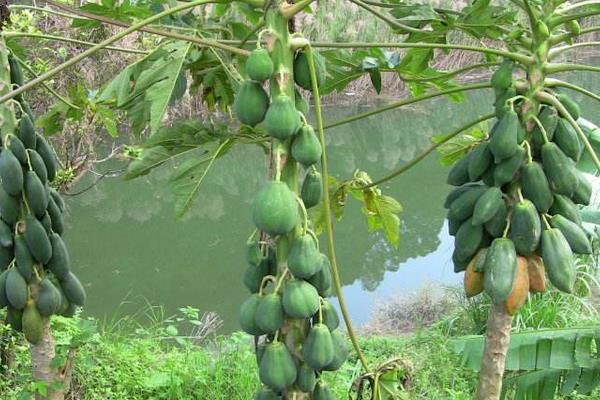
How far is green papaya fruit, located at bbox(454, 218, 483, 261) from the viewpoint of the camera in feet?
5.20

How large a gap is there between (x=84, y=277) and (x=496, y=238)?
587 centimetres

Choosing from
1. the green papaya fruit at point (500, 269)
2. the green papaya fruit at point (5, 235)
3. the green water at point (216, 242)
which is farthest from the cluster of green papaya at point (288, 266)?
the green water at point (216, 242)

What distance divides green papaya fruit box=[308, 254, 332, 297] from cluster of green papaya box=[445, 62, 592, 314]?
36 centimetres

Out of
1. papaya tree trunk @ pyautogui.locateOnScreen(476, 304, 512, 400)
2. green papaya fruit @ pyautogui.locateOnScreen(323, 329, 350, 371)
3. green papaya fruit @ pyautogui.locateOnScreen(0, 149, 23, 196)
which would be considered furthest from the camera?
green papaya fruit @ pyautogui.locateOnScreen(0, 149, 23, 196)

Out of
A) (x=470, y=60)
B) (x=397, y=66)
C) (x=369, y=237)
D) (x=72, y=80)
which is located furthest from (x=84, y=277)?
(x=470, y=60)

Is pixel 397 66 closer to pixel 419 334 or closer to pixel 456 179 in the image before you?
pixel 456 179

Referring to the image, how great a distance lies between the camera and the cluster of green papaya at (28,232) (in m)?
1.92

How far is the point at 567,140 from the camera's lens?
153cm

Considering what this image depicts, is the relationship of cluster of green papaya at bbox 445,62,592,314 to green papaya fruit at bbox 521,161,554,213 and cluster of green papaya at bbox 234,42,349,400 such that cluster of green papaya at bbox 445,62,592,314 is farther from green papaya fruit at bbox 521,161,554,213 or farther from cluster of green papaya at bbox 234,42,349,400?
cluster of green papaya at bbox 234,42,349,400

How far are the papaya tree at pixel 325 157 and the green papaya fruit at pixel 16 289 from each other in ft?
1.90

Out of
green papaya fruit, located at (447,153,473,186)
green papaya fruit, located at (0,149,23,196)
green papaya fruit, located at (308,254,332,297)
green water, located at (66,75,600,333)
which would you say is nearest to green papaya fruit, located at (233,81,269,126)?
green papaya fruit, located at (308,254,332,297)

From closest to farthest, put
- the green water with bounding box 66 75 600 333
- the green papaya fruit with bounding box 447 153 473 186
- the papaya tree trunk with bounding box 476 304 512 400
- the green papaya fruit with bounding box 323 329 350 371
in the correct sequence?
the green papaya fruit with bounding box 323 329 350 371, the papaya tree trunk with bounding box 476 304 512 400, the green papaya fruit with bounding box 447 153 473 186, the green water with bounding box 66 75 600 333

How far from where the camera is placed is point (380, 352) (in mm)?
4469

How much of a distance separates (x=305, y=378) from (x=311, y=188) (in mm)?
352
